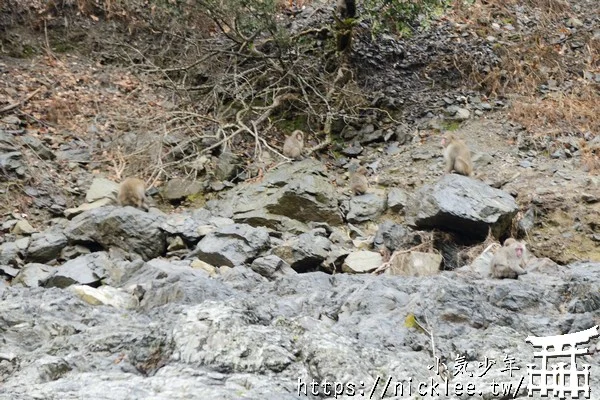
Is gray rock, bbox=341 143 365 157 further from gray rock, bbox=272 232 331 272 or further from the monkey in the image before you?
the monkey

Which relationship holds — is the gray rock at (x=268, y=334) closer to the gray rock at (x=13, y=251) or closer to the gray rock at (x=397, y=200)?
the gray rock at (x=13, y=251)

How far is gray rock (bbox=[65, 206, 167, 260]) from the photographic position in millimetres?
8914

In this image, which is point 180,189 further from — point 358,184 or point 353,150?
point 353,150

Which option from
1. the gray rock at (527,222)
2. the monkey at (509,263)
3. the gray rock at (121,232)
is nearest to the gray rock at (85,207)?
the gray rock at (121,232)

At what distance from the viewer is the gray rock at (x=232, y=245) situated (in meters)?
8.39

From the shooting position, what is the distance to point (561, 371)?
4277 millimetres

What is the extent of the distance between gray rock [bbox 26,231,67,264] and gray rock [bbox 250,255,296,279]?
97.1 inches

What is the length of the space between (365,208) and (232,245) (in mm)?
2966

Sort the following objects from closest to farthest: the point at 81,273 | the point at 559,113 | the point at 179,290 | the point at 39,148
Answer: the point at 179,290 < the point at 81,273 < the point at 39,148 < the point at 559,113

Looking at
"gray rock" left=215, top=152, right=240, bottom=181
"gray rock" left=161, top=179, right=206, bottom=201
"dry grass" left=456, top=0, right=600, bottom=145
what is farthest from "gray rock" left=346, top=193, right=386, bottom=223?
"dry grass" left=456, top=0, right=600, bottom=145

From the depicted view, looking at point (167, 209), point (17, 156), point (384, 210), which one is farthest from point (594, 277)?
point (17, 156)

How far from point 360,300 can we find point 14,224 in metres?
5.64

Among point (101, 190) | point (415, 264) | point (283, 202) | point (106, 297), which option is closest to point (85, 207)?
point (101, 190)

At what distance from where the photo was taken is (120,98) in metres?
13.9
